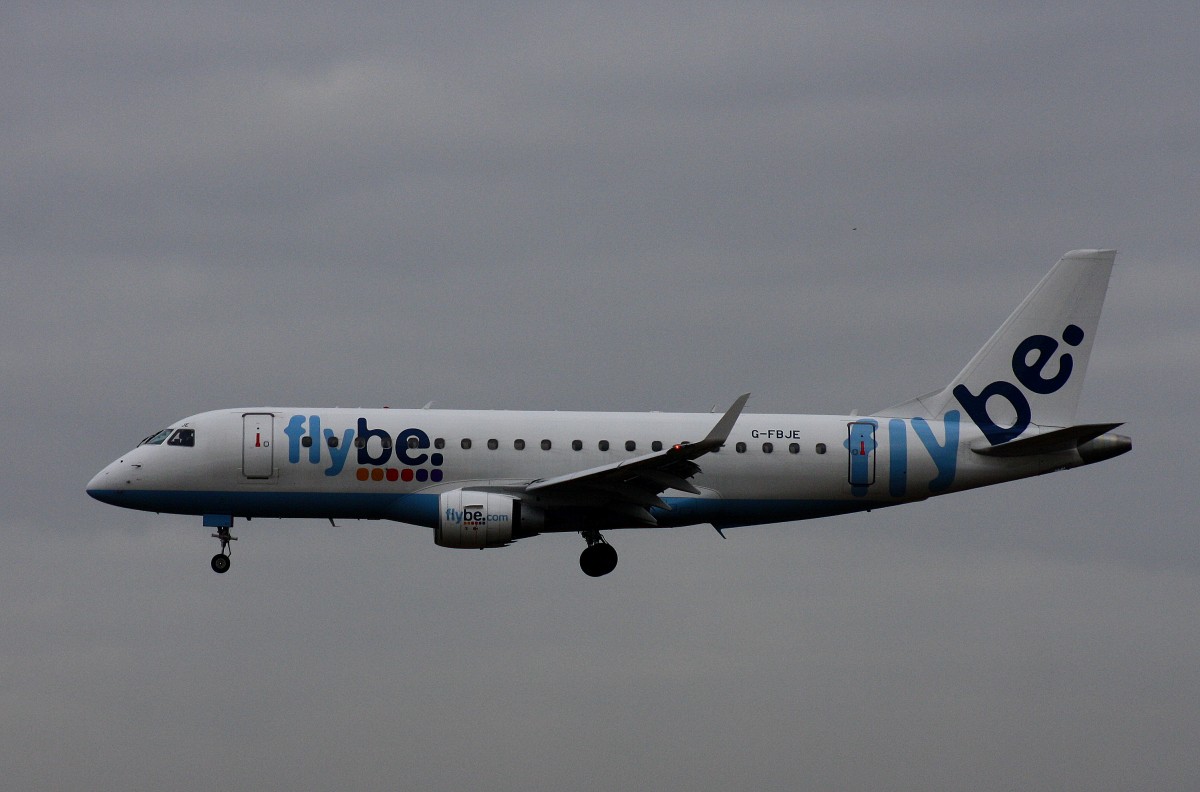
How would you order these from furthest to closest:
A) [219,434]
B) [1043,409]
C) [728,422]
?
1. [1043,409]
2. [219,434]
3. [728,422]

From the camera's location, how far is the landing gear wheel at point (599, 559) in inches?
2111

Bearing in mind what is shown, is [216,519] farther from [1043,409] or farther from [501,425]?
[1043,409]

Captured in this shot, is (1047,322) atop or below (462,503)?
atop

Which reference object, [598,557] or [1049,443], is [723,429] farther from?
[1049,443]

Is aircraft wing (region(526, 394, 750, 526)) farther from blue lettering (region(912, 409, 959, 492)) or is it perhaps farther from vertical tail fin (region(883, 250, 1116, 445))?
vertical tail fin (region(883, 250, 1116, 445))

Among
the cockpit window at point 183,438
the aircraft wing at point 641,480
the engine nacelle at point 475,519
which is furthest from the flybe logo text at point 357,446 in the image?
the aircraft wing at point 641,480

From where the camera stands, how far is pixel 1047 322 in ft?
189

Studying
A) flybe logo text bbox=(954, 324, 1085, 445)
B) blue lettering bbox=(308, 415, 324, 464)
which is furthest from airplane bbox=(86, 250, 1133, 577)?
flybe logo text bbox=(954, 324, 1085, 445)

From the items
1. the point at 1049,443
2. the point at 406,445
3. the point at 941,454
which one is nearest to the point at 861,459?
the point at 941,454

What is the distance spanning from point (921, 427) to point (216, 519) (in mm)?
20736

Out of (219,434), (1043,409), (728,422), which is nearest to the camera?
(728,422)

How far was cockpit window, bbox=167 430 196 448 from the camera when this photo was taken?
52.2 m

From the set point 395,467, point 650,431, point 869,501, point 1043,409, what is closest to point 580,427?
point 650,431

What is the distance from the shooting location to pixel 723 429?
4875 cm
